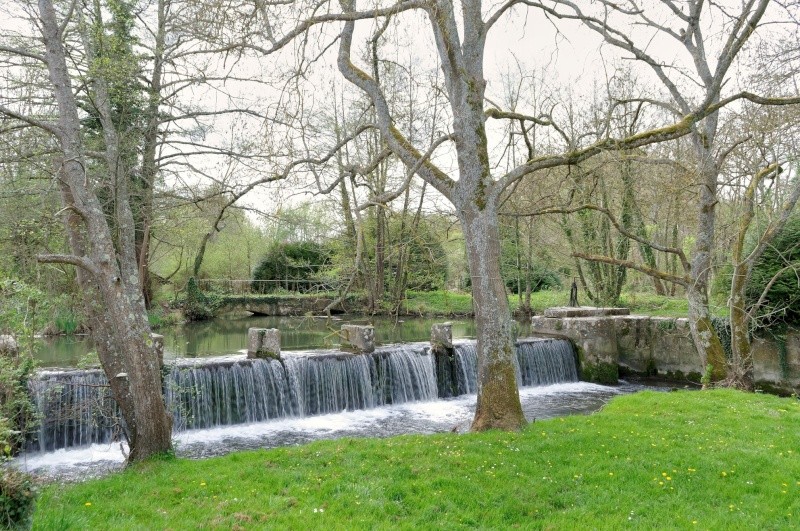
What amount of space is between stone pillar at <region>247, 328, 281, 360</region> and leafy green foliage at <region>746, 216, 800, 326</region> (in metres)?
9.34

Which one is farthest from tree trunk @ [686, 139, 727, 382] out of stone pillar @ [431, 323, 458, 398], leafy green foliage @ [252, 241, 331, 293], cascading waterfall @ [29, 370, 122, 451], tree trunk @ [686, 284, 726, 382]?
leafy green foliage @ [252, 241, 331, 293]

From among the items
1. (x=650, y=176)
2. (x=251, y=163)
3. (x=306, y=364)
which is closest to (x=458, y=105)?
(x=251, y=163)

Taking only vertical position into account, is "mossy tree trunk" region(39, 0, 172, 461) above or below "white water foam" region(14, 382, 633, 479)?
above

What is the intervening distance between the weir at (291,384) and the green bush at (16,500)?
5195 millimetres

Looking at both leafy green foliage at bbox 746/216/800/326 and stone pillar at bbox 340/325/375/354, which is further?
stone pillar at bbox 340/325/375/354

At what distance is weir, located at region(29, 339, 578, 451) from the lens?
8.59 meters

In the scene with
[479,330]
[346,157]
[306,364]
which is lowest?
[306,364]

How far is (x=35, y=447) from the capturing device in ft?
26.9

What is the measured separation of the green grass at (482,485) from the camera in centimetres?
398

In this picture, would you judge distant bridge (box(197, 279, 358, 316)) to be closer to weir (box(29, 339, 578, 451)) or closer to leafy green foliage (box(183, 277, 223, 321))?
leafy green foliage (box(183, 277, 223, 321))

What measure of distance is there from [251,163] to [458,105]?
3.47m

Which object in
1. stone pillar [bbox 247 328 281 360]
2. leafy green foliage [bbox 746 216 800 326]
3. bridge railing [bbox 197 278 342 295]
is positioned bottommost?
stone pillar [bbox 247 328 281 360]

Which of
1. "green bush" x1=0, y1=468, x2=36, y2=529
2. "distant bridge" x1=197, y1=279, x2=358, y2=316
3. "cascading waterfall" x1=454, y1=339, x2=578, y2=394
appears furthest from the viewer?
"distant bridge" x1=197, y1=279, x2=358, y2=316

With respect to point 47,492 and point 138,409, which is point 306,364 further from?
point 47,492
